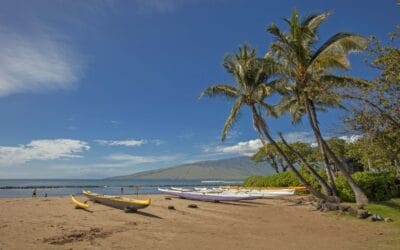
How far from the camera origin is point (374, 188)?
18547 millimetres

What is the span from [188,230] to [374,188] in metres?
11.3

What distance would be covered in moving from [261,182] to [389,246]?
25284mm

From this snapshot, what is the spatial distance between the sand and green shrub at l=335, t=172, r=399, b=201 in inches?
100

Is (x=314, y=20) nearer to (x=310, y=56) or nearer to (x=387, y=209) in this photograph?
(x=310, y=56)

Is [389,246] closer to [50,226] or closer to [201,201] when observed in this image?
[50,226]

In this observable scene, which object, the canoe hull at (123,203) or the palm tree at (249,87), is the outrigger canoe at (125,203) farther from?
the palm tree at (249,87)

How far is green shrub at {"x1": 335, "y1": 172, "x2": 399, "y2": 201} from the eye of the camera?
60.4 ft

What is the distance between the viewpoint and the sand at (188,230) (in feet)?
32.2

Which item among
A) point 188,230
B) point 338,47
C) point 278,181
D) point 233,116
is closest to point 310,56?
point 338,47

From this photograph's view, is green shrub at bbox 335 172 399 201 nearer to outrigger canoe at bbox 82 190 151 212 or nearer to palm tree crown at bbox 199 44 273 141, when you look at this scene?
palm tree crown at bbox 199 44 273 141

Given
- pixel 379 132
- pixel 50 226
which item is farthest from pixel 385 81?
pixel 50 226

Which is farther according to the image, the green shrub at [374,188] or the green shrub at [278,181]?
the green shrub at [278,181]

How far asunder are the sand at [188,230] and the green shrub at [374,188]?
2541 mm

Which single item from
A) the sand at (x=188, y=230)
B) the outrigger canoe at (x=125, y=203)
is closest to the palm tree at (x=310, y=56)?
the sand at (x=188, y=230)
